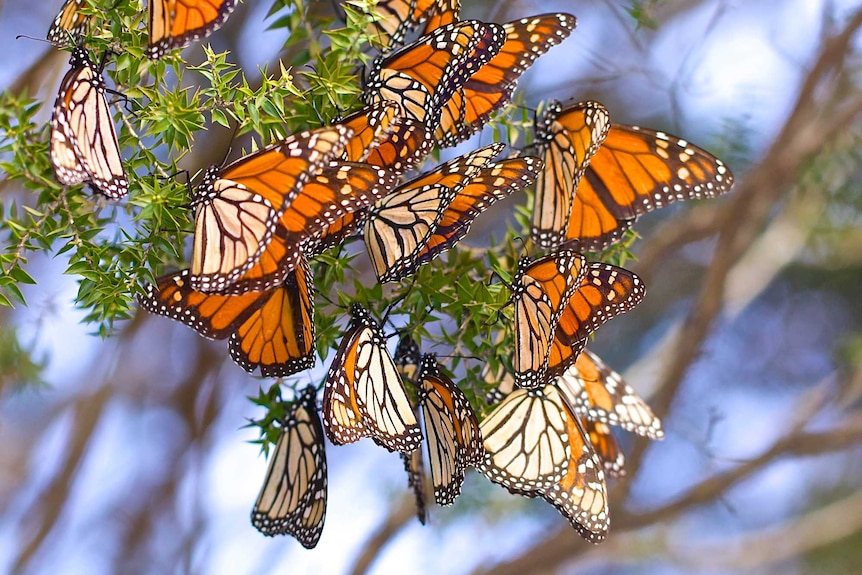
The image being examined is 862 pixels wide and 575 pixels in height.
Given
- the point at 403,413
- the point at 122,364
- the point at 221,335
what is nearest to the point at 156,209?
the point at 221,335

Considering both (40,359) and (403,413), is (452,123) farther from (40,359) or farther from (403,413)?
(40,359)

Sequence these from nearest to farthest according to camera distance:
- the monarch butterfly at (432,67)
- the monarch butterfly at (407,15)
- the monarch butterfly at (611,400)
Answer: the monarch butterfly at (432,67) → the monarch butterfly at (407,15) → the monarch butterfly at (611,400)

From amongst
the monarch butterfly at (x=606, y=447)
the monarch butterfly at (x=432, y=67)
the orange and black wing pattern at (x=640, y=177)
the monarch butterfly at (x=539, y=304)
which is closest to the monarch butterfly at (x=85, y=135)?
the monarch butterfly at (x=432, y=67)

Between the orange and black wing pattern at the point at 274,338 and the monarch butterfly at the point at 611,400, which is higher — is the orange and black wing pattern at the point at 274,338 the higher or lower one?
the lower one

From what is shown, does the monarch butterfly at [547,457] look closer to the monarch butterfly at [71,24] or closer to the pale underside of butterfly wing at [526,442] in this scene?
the pale underside of butterfly wing at [526,442]

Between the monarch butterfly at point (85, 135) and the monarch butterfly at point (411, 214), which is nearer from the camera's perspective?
the monarch butterfly at point (85, 135)

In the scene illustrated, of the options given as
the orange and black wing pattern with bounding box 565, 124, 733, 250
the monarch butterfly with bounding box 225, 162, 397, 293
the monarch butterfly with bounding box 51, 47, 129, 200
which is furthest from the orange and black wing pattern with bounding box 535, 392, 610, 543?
the monarch butterfly with bounding box 51, 47, 129, 200

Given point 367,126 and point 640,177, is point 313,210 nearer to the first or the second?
point 367,126
